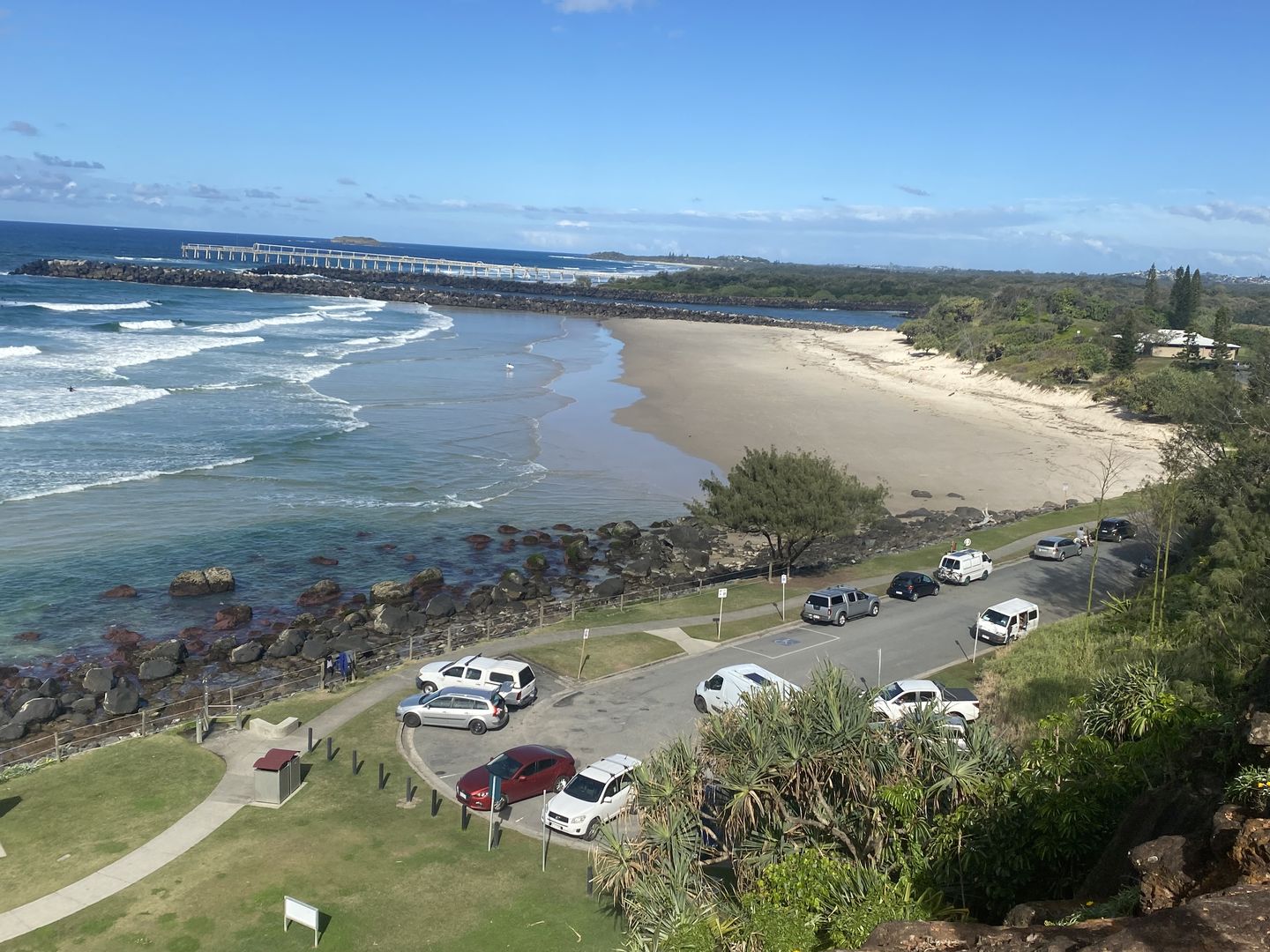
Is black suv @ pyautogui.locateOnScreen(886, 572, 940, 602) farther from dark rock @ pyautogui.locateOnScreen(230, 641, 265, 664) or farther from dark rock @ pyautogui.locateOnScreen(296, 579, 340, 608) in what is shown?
dark rock @ pyautogui.locateOnScreen(230, 641, 265, 664)

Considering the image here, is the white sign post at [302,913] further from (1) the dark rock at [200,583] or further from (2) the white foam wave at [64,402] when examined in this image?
(2) the white foam wave at [64,402]

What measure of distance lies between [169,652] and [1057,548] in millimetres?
31696

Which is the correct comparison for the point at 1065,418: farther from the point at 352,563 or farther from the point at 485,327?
the point at 485,327

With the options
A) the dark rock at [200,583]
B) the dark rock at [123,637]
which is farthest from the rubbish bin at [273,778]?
the dark rock at [200,583]

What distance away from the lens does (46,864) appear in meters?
16.0

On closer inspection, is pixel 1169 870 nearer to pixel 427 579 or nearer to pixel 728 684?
pixel 728 684

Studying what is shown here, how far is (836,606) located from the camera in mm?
29922

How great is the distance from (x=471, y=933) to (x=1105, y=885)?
884 cm

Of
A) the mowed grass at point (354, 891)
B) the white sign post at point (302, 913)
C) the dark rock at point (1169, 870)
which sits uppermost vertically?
the dark rock at point (1169, 870)

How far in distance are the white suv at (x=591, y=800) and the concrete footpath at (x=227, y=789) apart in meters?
3.21

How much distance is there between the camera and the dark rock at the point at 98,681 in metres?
26.2

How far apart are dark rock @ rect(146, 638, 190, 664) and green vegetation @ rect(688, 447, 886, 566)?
59.0 ft

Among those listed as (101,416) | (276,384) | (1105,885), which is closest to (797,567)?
(1105,885)

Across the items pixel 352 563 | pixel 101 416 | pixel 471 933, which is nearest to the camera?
pixel 471 933
